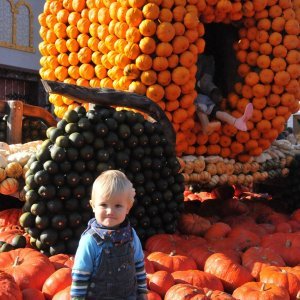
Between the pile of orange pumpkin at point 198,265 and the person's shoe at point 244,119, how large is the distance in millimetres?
962

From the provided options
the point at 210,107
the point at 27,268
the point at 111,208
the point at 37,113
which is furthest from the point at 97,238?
the point at 37,113

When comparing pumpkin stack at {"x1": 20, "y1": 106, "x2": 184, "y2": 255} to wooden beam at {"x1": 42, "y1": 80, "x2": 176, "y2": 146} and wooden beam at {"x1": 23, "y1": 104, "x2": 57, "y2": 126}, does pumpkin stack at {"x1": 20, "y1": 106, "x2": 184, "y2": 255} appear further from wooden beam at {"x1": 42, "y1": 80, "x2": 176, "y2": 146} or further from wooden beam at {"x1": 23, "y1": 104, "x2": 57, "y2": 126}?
wooden beam at {"x1": 23, "y1": 104, "x2": 57, "y2": 126}

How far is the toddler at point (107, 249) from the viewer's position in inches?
86.2

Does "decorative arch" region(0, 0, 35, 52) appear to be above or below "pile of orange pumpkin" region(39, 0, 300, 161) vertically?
above

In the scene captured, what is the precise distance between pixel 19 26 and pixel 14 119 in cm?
928

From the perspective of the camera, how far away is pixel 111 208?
220cm

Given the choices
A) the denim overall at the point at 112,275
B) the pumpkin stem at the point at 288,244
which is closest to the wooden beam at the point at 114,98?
the pumpkin stem at the point at 288,244

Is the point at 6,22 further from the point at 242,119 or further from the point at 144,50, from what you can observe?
the point at 242,119

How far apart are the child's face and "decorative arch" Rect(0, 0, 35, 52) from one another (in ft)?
40.1

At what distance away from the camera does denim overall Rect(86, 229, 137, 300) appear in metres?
2.28

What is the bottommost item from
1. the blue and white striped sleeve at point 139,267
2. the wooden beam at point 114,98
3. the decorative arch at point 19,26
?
the blue and white striped sleeve at point 139,267

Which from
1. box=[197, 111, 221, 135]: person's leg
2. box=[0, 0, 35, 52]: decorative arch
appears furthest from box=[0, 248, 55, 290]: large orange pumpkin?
box=[0, 0, 35, 52]: decorative arch

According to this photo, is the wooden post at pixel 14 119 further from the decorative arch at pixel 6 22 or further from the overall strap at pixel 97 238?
the decorative arch at pixel 6 22

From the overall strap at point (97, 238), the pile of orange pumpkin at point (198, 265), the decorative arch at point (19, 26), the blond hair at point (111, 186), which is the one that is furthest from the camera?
the decorative arch at point (19, 26)
